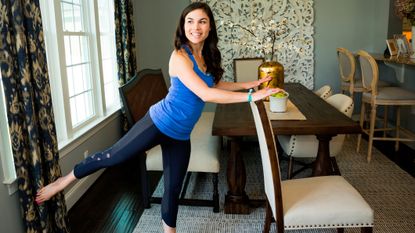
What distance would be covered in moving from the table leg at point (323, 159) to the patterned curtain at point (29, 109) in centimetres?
180

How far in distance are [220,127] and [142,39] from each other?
10.3 feet

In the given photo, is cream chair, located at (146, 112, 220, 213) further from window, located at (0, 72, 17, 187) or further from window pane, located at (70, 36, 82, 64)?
window pane, located at (70, 36, 82, 64)

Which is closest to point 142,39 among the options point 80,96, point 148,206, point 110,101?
point 110,101

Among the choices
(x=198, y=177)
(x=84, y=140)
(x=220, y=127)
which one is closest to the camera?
(x=220, y=127)

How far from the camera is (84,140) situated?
3.21m

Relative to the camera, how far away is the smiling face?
186 centimetres

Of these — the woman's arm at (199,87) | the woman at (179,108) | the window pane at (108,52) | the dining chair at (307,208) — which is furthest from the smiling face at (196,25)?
the window pane at (108,52)

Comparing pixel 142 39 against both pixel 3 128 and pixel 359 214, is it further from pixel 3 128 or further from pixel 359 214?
pixel 359 214

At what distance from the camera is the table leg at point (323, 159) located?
2.66m

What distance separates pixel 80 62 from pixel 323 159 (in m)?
2.26

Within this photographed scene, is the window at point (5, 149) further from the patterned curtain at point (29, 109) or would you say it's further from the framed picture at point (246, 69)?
the framed picture at point (246, 69)

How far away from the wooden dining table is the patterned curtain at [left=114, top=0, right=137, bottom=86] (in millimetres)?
1556

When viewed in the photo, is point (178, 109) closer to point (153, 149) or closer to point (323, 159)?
point (153, 149)

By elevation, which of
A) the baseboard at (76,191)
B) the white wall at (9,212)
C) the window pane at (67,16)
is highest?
the window pane at (67,16)
